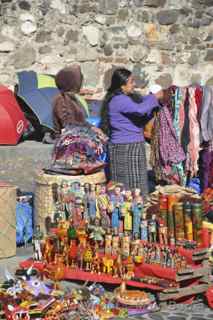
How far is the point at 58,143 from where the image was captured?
741 cm

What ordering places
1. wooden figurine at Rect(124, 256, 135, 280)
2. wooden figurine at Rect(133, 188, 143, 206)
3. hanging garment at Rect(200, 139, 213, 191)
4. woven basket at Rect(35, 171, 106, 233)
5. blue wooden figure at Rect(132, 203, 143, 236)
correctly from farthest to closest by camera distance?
hanging garment at Rect(200, 139, 213, 191) → woven basket at Rect(35, 171, 106, 233) → wooden figurine at Rect(133, 188, 143, 206) → blue wooden figure at Rect(132, 203, 143, 236) → wooden figurine at Rect(124, 256, 135, 280)

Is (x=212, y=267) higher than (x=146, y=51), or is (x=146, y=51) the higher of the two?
(x=146, y=51)

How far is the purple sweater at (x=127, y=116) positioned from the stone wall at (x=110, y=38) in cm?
275

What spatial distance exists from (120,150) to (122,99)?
1.71ft

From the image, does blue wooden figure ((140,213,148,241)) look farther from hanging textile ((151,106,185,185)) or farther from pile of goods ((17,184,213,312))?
hanging textile ((151,106,185,185))

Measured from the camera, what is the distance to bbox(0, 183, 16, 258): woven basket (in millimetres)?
6867

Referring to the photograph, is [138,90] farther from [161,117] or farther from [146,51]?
[161,117]

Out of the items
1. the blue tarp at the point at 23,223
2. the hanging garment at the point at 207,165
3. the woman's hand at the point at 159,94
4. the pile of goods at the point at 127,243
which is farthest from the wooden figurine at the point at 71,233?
the hanging garment at the point at 207,165

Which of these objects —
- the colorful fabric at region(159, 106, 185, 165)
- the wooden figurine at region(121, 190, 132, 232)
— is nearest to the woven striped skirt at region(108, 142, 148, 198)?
the colorful fabric at region(159, 106, 185, 165)

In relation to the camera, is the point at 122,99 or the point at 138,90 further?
the point at 138,90

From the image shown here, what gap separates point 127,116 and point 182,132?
0.84m

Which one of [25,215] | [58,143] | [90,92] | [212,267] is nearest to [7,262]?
[25,215]

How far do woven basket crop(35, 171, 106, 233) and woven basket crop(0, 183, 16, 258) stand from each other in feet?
1.04

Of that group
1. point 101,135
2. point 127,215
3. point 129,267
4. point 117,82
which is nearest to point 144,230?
point 127,215
